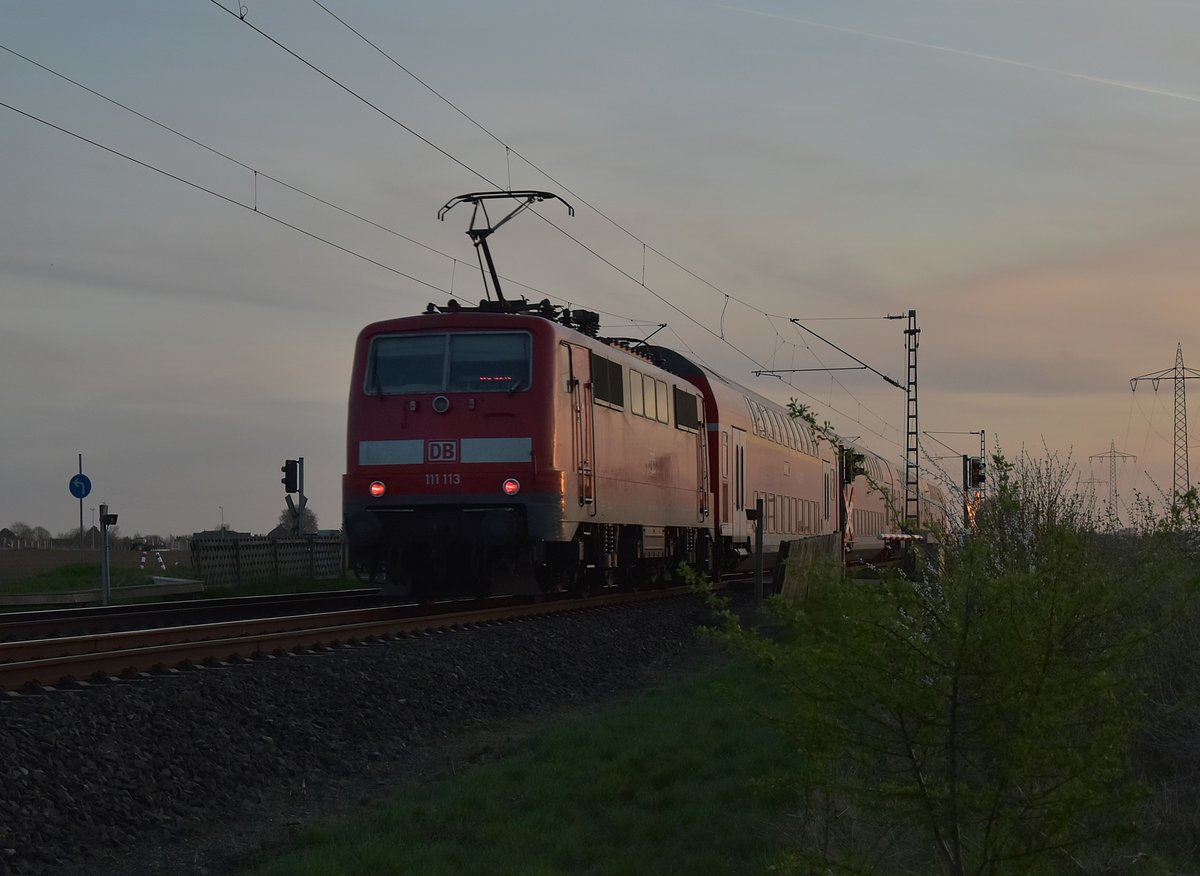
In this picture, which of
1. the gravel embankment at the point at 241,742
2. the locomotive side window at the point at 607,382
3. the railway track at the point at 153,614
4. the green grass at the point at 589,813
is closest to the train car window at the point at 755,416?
the locomotive side window at the point at 607,382

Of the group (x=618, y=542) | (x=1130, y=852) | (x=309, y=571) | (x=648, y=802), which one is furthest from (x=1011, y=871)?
(x=309, y=571)

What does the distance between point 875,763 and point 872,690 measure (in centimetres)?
73

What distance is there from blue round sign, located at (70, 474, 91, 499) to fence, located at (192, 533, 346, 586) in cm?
263

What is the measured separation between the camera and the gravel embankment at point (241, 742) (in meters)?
6.65

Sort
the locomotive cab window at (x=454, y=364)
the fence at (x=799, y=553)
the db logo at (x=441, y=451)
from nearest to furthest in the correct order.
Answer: the fence at (x=799, y=553), the db logo at (x=441, y=451), the locomotive cab window at (x=454, y=364)

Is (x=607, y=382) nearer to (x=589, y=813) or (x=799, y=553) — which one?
(x=799, y=553)

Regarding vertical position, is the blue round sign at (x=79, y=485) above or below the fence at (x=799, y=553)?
above

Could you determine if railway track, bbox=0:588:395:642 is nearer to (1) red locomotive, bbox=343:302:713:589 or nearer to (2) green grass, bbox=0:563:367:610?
(1) red locomotive, bbox=343:302:713:589

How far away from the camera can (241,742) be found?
28.1 feet

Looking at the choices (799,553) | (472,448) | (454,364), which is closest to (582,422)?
(472,448)

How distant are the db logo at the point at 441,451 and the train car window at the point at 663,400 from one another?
5424 millimetres

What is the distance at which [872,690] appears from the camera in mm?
4742

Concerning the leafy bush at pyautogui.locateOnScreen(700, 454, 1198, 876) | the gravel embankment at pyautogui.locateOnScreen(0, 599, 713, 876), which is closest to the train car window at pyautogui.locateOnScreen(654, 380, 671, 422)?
the gravel embankment at pyautogui.locateOnScreen(0, 599, 713, 876)

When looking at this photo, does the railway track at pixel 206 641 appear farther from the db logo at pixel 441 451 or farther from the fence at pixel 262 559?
the fence at pixel 262 559
